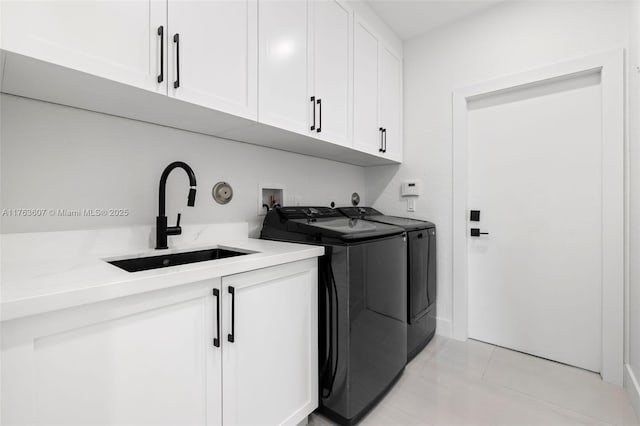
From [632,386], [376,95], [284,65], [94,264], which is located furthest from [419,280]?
[94,264]

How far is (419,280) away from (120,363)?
1.88 m

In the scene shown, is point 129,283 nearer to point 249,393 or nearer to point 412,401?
point 249,393

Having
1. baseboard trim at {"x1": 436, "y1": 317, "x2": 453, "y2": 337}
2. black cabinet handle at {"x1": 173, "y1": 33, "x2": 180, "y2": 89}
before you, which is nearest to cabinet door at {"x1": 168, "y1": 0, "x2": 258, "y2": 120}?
black cabinet handle at {"x1": 173, "y1": 33, "x2": 180, "y2": 89}

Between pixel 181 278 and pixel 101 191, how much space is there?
71 cm

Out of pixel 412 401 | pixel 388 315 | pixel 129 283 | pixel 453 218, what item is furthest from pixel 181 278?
pixel 453 218

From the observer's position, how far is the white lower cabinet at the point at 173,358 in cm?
68

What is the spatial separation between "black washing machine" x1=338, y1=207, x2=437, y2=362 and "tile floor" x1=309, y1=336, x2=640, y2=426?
18 cm

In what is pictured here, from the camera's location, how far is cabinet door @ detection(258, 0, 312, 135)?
4.61 ft

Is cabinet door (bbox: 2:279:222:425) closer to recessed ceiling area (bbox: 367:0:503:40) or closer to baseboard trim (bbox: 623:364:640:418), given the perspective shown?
baseboard trim (bbox: 623:364:640:418)

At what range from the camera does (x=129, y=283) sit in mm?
779

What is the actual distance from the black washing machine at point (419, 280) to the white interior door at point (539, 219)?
344mm

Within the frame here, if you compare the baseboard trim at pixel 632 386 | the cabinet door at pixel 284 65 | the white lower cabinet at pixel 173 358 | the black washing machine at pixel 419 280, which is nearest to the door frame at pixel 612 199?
the baseboard trim at pixel 632 386

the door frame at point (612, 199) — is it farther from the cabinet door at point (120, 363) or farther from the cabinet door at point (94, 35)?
the cabinet door at point (94, 35)

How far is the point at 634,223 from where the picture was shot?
164 centimetres
